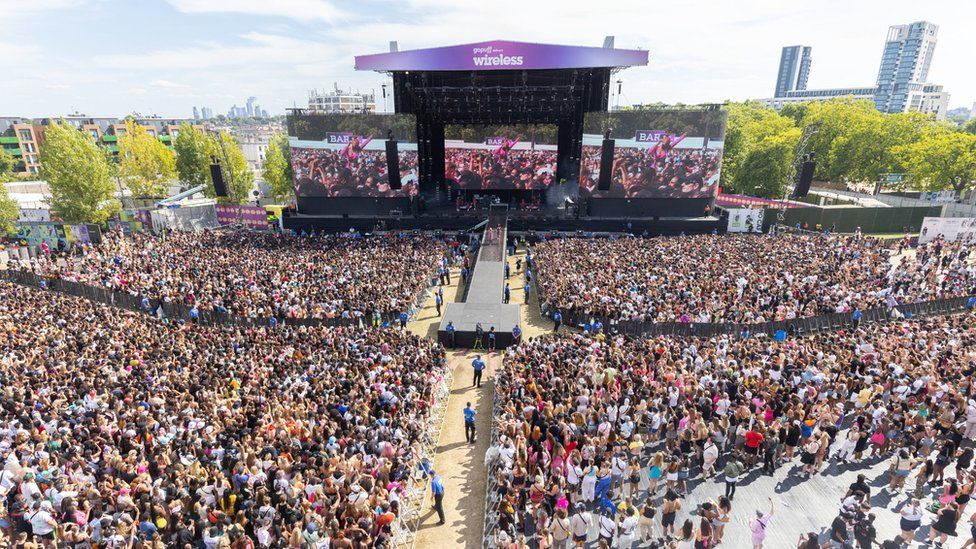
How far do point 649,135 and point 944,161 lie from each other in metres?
29.4

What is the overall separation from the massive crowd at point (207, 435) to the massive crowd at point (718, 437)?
2640mm

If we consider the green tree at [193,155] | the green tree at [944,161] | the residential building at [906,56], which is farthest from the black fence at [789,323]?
the residential building at [906,56]

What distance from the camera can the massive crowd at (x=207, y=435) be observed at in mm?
7906

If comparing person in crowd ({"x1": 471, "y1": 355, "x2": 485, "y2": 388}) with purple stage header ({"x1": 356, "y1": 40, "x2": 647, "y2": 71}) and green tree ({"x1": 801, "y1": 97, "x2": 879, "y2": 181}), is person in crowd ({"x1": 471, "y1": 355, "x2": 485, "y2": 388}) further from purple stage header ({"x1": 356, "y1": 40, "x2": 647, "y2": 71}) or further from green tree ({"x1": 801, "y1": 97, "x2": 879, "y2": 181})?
green tree ({"x1": 801, "y1": 97, "x2": 879, "y2": 181})

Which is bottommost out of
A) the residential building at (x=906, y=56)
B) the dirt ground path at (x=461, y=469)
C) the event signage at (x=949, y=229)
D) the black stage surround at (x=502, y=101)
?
the dirt ground path at (x=461, y=469)

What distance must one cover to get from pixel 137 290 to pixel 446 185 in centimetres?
2365

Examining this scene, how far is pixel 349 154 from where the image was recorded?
35.1 metres

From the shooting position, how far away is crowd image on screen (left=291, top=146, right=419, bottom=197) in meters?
35.2

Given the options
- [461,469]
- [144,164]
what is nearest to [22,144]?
[144,164]

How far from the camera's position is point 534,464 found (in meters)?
9.91

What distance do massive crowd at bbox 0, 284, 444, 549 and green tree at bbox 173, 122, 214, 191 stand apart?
40169 millimetres

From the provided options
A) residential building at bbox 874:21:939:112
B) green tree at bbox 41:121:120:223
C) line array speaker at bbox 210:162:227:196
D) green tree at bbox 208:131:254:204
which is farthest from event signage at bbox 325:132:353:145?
residential building at bbox 874:21:939:112

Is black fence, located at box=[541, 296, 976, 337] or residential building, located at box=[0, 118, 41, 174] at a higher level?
residential building, located at box=[0, 118, 41, 174]

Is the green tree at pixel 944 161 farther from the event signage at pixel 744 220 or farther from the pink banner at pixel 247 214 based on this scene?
the pink banner at pixel 247 214
